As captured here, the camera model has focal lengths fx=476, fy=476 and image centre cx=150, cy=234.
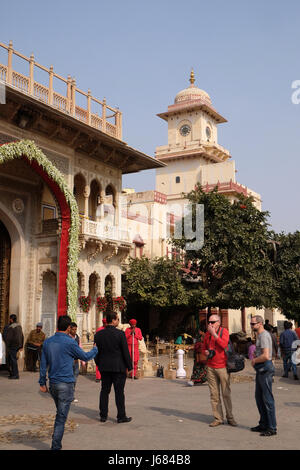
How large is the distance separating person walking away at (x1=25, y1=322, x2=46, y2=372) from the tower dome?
3573cm

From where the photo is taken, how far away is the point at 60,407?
18.2 feet

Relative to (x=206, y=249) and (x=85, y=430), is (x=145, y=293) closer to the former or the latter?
(x=206, y=249)

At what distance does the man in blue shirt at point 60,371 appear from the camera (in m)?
5.56

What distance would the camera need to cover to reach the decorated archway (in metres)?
15.3

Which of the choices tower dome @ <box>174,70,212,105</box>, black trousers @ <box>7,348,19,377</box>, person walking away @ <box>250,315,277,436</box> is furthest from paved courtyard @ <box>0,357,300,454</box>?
tower dome @ <box>174,70,212,105</box>

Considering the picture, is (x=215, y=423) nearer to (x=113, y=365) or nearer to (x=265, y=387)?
(x=265, y=387)

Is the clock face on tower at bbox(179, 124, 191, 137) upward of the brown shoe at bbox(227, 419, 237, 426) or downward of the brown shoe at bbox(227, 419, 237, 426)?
upward

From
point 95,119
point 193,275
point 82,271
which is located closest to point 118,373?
point 82,271

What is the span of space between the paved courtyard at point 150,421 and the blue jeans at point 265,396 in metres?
0.22

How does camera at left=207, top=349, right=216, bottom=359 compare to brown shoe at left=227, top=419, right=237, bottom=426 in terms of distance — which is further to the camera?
camera at left=207, top=349, right=216, bottom=359

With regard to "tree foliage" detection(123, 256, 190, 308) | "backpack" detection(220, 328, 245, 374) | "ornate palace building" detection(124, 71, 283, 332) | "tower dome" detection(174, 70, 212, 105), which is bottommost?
"backpack" detection(220, 328, 245, 374)

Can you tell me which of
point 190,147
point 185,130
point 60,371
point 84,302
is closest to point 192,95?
point 185,130

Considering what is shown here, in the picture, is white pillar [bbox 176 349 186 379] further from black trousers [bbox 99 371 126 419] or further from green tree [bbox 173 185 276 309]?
green tree [bbox 173 185 276 309]
